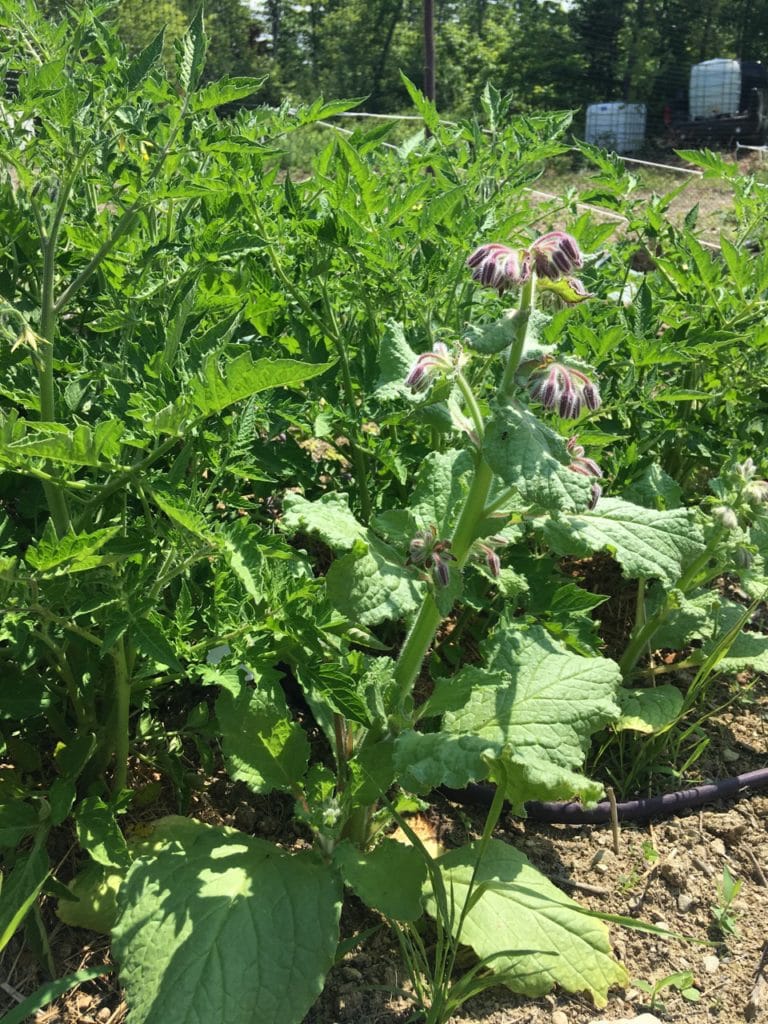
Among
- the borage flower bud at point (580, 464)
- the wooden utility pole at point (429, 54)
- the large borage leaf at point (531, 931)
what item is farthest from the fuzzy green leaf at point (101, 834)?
the wooden utility pole at point (429, 54)

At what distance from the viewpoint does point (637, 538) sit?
1.94 meters

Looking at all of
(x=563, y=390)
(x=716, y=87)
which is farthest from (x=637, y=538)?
(x=716, y=87)

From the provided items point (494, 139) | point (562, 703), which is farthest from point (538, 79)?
point (562, 703)

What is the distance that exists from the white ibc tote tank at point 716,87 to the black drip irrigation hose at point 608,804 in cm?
1725

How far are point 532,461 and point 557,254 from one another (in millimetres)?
369

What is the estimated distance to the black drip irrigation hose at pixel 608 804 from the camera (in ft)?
7.86

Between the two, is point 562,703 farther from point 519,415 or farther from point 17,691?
point 17,691

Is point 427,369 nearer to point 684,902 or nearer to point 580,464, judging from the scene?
point 580,464

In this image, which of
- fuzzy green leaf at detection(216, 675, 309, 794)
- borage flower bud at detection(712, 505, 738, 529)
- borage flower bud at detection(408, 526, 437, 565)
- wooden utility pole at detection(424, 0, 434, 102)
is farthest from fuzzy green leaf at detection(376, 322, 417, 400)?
wooden utility pole at detection(424, 0, 434, 102)

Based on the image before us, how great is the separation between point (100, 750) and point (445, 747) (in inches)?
31.9

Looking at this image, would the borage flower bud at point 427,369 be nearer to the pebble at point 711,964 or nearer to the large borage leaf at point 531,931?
the large borage leaf at point 531,931

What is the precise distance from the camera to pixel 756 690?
114 inches

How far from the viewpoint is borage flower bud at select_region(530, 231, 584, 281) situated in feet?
5.25

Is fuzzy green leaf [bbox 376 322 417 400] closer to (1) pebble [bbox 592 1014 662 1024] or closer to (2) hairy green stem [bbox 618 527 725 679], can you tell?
(2) hairy green stem [bbox 618 527 725 679]
